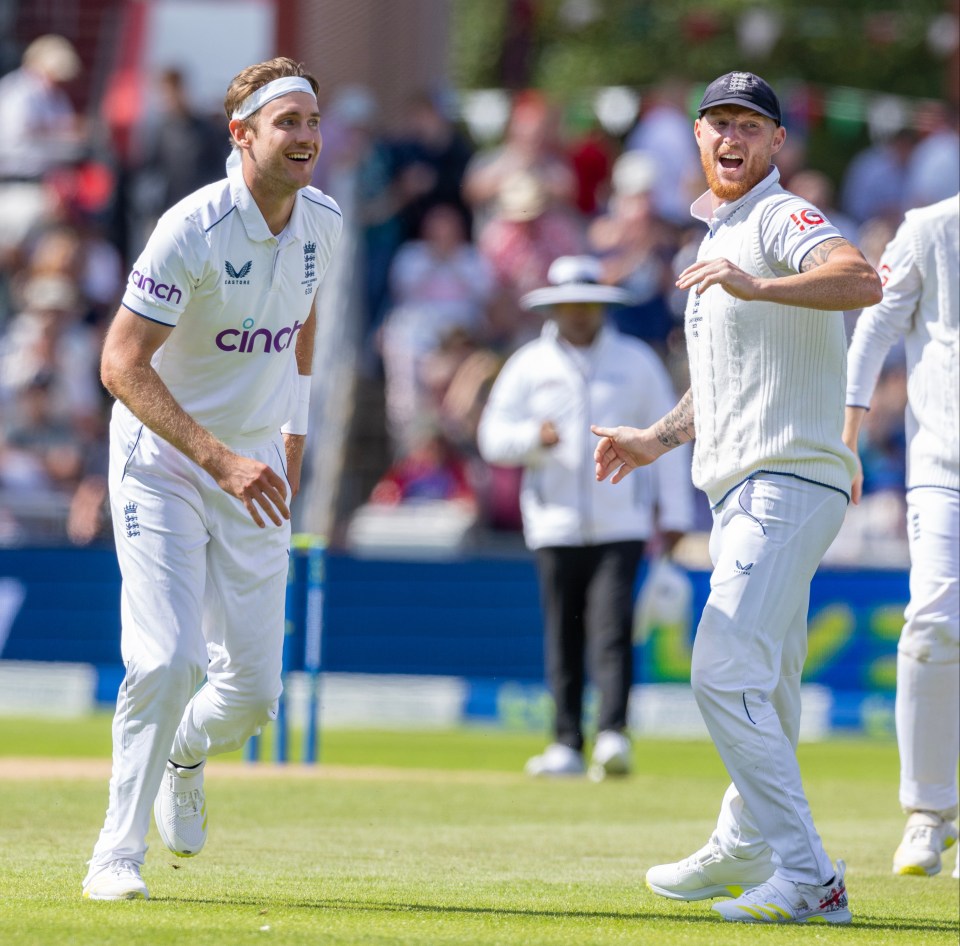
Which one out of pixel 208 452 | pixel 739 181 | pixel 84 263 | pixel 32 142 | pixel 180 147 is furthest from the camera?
pixel 32 142

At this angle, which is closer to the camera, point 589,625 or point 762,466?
point 762,466

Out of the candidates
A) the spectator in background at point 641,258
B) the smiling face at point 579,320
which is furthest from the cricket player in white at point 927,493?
the spectator in background at point 641,258

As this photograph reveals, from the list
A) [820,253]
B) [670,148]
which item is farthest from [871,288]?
[670,148]

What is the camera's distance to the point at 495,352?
18125 mm

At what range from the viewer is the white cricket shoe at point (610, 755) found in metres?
10.9

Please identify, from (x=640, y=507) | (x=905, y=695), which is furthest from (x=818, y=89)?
(x=905, y=695)

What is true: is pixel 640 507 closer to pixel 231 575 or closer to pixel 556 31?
pixel 231 575

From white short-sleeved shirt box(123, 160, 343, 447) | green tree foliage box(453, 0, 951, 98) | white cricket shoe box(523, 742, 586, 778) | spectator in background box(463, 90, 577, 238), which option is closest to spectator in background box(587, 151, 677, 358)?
spectator in background box(463, 90, 577, 238)

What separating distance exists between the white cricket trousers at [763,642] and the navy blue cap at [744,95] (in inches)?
44.4

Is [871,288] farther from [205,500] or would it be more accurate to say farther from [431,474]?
[431,474]

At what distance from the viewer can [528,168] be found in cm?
1909

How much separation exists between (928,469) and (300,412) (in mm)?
2413

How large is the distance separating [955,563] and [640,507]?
13.3ft

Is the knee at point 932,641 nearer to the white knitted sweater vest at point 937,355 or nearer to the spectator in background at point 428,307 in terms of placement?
the white knitted sweater vest at point 937,355
